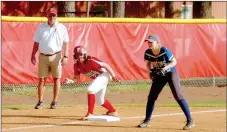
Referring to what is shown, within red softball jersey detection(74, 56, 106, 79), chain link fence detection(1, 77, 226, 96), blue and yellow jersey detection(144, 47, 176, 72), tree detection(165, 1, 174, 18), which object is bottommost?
chain link fence detection(1, 77, 226, 96)

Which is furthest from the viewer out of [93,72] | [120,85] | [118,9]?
[118,9]

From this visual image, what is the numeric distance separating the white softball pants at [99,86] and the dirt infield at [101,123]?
534 millimetres

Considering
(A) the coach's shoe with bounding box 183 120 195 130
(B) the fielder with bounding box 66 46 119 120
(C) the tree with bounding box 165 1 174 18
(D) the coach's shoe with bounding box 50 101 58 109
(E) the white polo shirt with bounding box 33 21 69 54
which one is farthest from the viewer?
(C) the tree with bounding box 165 1 174 18

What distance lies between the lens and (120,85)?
18266 mm

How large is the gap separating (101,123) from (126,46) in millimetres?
7076

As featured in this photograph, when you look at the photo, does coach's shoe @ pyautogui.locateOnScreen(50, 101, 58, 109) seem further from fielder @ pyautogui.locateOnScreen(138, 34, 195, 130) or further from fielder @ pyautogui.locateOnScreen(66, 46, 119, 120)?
fielder @ pyautogui.locateOnScreen(138, 34, 195, 130)

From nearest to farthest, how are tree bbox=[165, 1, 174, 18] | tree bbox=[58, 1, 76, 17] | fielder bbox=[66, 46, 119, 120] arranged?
fielder bbox=[66, 46, 119, 120] → tree bbox=[58, 1, 76, 17] → tree bbox=[165, 1, 174, 18]

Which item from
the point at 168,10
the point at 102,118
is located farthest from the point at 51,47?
the point at 168,10

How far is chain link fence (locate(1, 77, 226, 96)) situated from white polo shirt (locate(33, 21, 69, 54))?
369cm

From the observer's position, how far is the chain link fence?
55.2 feet

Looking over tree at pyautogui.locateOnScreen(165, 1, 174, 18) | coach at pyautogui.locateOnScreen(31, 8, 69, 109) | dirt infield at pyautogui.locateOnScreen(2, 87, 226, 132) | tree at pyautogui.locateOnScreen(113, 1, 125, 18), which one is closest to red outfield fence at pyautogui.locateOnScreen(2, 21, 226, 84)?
dirt infield at pyautogui.locateOnScreen(2, 87, 226, 132)

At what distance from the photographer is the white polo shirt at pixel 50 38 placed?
12977mm

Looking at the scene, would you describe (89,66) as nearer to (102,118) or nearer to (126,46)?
(102,118)

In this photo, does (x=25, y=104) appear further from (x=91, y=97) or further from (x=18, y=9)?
(x=18, y=9)
